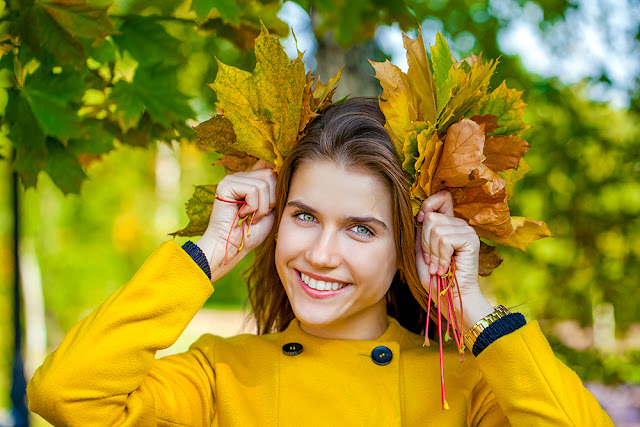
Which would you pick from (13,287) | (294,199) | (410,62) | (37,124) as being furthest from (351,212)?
(13,287)

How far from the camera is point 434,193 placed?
1.80 m

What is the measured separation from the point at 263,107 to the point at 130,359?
824 mm

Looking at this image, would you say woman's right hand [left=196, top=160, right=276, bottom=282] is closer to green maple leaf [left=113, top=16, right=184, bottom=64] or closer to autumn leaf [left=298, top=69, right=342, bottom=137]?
autumn leaf [left=298, top=69, right=342, bottom=137]

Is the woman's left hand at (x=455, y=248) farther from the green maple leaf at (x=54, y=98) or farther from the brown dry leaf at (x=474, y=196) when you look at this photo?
the green maple leaf at (x=54, y=98)

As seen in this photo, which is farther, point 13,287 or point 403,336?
point 13,287

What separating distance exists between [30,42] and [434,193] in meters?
1.30

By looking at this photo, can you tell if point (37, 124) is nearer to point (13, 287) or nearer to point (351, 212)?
point (351, 212)

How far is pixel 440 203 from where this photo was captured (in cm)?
178

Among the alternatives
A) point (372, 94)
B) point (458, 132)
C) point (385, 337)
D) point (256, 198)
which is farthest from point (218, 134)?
point (372, 94)

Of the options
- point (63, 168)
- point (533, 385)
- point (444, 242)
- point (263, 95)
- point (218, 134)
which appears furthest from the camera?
point (63, 168)

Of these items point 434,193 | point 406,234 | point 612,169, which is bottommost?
point 406,234

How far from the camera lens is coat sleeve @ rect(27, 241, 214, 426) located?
5.22 feet

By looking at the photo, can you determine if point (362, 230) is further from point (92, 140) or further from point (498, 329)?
point (92, 140)

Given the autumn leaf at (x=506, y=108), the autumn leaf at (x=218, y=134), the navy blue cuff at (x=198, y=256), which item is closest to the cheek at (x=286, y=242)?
the navy blue cuff at (x=198, y=256)
